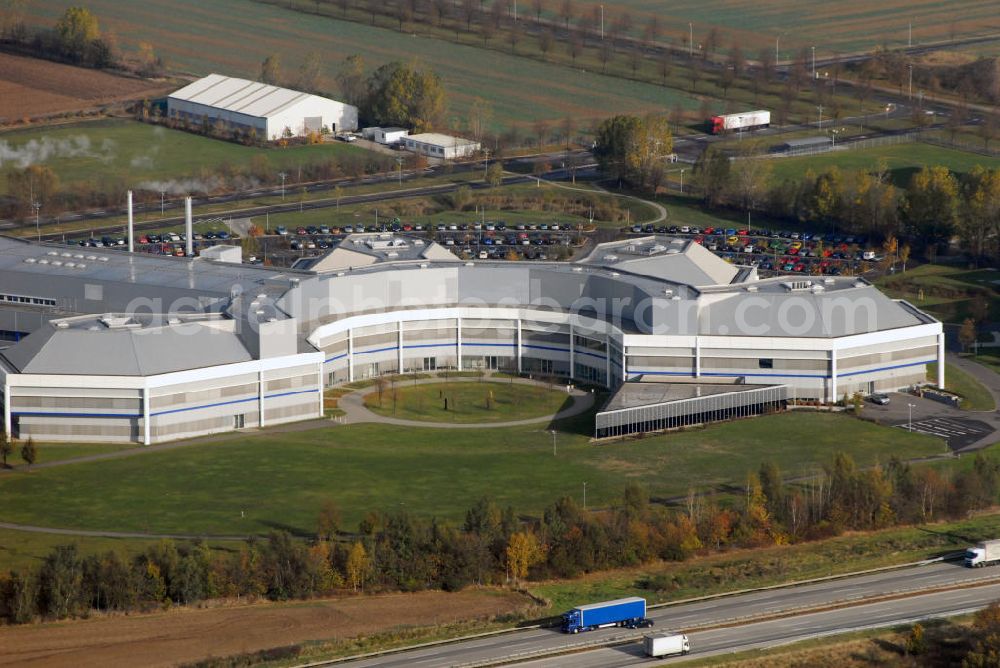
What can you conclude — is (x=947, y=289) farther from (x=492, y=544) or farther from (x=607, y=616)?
(x=607, y=616)

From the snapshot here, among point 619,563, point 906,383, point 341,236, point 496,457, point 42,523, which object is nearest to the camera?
point 619,563

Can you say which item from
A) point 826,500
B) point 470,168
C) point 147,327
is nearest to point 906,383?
point 826,500

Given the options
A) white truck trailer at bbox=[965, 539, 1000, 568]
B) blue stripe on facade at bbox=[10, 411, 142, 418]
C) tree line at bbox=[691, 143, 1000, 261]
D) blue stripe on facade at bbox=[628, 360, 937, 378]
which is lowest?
white truck trailer at bbox=[965, 539, 1000, 568]

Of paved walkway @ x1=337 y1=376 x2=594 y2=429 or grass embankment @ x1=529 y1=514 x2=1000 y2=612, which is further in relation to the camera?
paved walkway @ x1=337 y1=376 x2=594 y2=429

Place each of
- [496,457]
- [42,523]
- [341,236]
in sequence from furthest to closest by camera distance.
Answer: [341,236], [496,457], [42,523]

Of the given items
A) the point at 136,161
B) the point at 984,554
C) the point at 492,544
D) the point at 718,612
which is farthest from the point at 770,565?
the point at 136,161

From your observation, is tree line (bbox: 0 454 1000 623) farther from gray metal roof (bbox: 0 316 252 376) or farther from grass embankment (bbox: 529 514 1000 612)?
gray metal roof (bbox: 0 316 252 376)

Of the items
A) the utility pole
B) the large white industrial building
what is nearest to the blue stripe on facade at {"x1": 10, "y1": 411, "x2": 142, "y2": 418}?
the large white industrial building

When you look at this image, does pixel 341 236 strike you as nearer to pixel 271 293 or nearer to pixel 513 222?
pixel 513 222
